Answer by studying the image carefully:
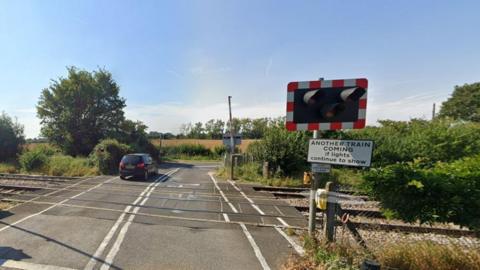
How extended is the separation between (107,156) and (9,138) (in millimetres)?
12095

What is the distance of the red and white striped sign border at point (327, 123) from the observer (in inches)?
146

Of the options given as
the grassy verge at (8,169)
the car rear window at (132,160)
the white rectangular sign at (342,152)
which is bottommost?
the grassy verge at (8,169)

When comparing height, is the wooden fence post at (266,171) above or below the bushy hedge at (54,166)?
above

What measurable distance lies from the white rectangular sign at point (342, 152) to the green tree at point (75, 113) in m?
29.7

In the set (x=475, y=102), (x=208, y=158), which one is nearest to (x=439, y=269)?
(x=208, y=158)

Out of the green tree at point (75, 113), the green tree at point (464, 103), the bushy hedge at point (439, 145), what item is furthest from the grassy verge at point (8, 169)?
the green tree at point (464, 103)

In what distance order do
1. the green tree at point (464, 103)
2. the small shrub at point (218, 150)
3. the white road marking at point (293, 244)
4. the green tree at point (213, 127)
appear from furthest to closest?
the green tree at point (213, 127)
the small shrub at point (218, 150)
the green tree at point (464, 103)
the white road marking at point (293, 244)

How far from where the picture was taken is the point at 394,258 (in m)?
3.90

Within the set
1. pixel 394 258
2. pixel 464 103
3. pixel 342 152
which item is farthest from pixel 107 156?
pixel 464 103

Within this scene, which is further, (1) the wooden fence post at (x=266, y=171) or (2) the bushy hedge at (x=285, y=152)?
(2) the bushy hedge at (x=285, y=152)

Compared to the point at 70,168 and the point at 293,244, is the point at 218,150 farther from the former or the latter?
the point at 293,244

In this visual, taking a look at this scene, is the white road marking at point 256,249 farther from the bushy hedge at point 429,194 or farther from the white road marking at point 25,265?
the white road marking at point 25,265

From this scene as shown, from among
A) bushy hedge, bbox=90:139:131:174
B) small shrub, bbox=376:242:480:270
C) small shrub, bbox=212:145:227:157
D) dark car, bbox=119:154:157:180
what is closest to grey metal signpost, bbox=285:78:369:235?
small shrub, bbox=376:242:480:270

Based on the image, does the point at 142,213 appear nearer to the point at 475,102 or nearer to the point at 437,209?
the point at 437,209
